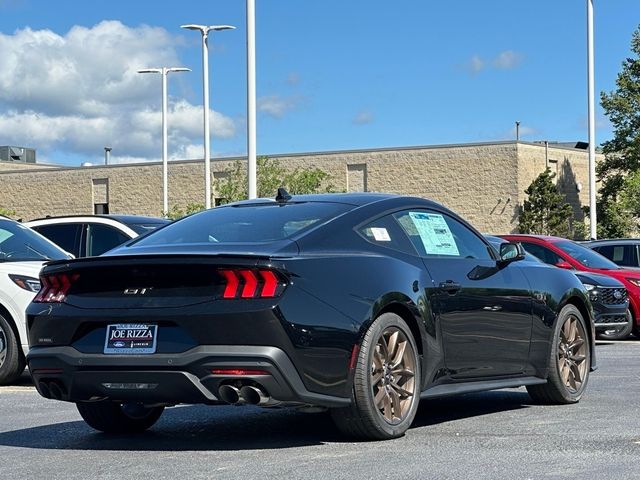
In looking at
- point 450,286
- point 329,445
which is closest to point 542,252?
point 450,286

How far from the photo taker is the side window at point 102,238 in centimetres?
1697

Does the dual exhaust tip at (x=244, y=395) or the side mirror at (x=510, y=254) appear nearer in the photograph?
the dual exhaust tip at (x=244, y=395)

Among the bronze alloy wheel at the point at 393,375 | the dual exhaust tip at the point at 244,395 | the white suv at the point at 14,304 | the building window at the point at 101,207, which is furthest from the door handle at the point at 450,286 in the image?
the building window at the point at 101,207

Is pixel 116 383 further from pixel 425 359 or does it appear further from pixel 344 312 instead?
pixel 425 359

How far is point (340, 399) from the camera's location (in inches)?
295

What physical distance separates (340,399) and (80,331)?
5.05 ft

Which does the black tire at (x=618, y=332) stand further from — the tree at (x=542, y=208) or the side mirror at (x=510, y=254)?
the tree at (x=542, y=208)

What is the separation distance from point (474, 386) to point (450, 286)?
0.70m

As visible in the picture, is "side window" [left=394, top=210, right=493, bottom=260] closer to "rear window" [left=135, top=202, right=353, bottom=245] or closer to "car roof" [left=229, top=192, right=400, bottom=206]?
"car roof" [left=229, top=192, right=400, bottom=206]

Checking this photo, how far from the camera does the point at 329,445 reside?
25.3 feet

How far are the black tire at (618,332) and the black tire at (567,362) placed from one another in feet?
25.6

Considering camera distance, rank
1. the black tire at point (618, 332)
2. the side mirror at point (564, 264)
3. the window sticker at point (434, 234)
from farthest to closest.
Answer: the side mirror at point (564, 264), the black tire at point (618, 332), the window sticker at point (434, 234)

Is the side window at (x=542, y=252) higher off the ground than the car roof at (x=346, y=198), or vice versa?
the car roof at (x=346, y=198)

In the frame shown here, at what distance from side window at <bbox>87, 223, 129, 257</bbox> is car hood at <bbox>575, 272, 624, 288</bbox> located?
20.7 feet
